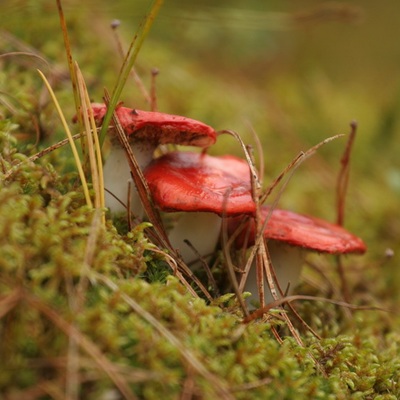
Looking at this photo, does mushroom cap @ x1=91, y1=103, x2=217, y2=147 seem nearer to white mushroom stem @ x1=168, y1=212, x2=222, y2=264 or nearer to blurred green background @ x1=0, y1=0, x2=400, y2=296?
white mushroom stem @ x1=168, y1=212, x2=222, y2=264

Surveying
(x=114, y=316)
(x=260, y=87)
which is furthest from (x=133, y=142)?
(x=260, y=87)

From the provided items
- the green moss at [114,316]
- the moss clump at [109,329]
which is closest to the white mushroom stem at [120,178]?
the green moss at [114,316]

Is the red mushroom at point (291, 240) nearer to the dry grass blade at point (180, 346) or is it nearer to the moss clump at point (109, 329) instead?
the moss clump at point (109, 329)

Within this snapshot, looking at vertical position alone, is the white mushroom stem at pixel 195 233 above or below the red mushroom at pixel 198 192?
below

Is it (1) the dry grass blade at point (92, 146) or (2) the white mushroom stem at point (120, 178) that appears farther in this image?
(2) the white mushroom stem at point (120, 178)

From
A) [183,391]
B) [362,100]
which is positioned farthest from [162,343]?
[362,100]

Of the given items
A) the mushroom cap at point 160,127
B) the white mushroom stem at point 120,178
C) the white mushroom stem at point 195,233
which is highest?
the mushroom cap at point 160,127
